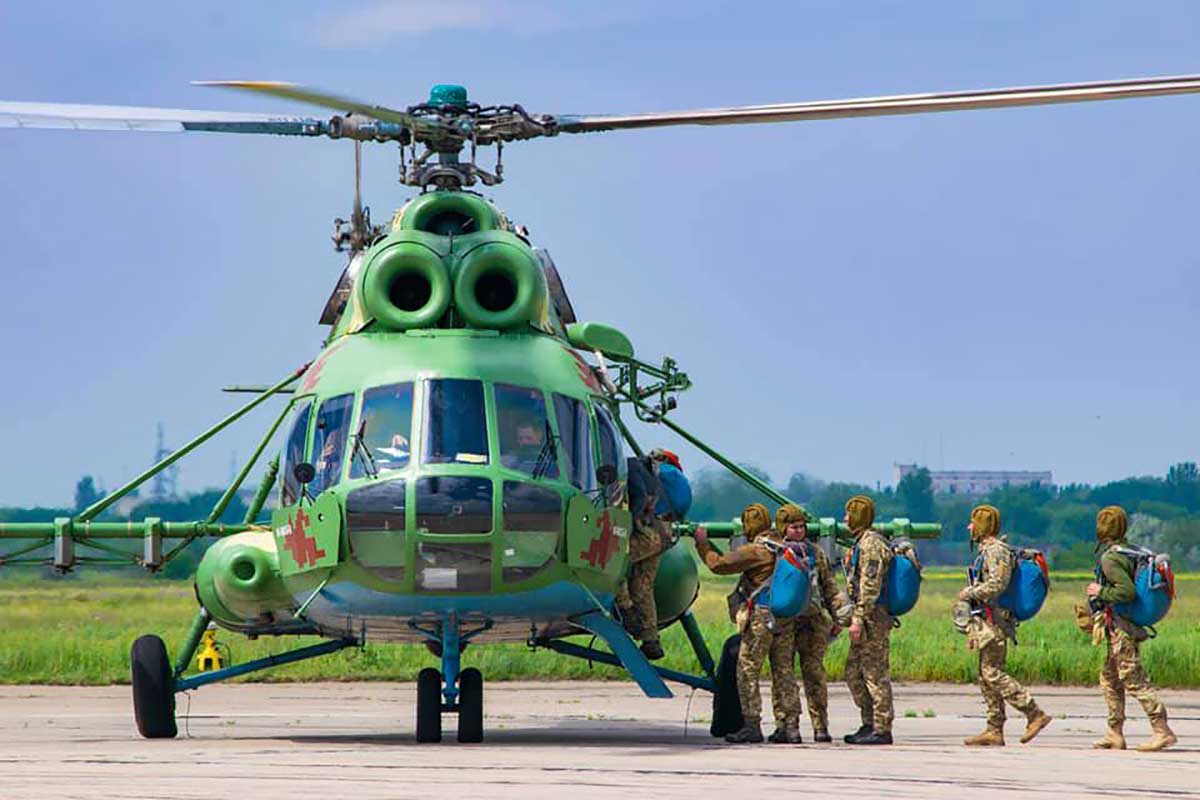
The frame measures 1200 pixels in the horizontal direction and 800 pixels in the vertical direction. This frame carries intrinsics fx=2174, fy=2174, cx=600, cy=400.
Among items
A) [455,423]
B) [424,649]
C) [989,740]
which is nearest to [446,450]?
[455,423]

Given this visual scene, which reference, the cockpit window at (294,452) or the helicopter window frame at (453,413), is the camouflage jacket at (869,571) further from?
the cockpit window at (294,452)

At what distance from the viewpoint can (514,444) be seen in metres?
14.6

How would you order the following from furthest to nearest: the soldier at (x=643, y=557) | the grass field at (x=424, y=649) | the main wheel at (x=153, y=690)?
the grass field at (x=424, y=649), the main wheel at (x=153, y=690), the soldier at (x=643, y=557)

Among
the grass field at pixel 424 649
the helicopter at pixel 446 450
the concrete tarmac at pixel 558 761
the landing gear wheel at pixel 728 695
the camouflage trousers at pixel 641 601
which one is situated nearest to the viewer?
the concrete tarmac at pixel 558 761

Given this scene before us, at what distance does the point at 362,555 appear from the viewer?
14203 millimetres

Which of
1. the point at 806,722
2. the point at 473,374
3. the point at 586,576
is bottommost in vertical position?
the point at 806,722

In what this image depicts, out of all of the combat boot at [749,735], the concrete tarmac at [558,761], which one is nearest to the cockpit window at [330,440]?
the concrete tarmac at [558,761]

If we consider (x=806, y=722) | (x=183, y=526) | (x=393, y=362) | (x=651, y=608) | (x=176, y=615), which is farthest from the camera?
(x=176, y=615)

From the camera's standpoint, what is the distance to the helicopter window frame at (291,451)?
15.1m

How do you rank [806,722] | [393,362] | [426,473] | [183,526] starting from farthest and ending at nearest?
1. [806,722]
2. [183,526]
3. [393,362]
4. [426,473]

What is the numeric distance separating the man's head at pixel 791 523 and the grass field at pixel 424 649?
1200 cm

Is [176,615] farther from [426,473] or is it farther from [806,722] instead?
[426,473]

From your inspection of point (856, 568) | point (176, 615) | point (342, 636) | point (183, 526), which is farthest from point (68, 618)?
point (856, 568)

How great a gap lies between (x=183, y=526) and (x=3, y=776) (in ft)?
21.9
